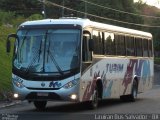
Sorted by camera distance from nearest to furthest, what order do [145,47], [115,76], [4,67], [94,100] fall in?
[94,100], [115,76], [145,47], [4,67]

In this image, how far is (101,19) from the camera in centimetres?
9069

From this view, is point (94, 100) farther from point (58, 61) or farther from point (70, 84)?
point (58, 61)

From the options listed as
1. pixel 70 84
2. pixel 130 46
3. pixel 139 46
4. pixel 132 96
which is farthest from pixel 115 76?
pixel 70 84

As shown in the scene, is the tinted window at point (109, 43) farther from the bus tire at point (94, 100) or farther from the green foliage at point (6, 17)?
the green foliage at point (6, 17)

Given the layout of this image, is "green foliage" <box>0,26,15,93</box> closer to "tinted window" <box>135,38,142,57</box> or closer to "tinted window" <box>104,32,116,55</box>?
"tinted window" <box>135,38,142,57</box>

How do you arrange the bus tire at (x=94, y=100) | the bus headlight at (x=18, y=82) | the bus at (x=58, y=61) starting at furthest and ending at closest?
the bus tire at (x=94, y=100), the bus headlight at (x=18, y=82), the bus at (x=58, y=61)

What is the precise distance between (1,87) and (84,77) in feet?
33.4

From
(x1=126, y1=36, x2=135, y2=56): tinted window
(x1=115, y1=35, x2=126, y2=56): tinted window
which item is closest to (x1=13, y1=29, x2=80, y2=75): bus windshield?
(x1=115, y1=35, x2=126, y2=56): tinted window

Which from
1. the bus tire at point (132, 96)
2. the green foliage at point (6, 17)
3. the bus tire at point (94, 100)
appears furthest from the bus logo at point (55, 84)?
the green foliage at point (6, 17)

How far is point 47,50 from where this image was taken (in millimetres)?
19531

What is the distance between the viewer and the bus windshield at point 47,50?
19297mm

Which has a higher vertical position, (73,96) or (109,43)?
(109,43)

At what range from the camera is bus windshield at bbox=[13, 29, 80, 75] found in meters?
19.3

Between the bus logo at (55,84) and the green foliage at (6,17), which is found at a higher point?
the green foliage at (6,17)
